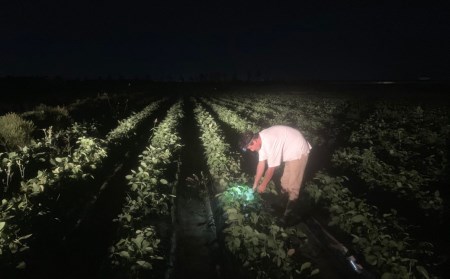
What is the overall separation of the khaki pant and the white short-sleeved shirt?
131mm

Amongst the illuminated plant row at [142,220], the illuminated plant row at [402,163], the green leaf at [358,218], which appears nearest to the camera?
the illuminated plant row at [142,220]

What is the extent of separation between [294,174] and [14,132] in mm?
8897

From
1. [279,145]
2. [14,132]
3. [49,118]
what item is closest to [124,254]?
[279,145]

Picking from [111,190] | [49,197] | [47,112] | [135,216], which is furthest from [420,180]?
[47,112]

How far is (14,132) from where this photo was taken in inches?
406

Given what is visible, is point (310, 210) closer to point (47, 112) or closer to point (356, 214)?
point (356, 214)

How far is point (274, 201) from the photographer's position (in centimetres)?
670

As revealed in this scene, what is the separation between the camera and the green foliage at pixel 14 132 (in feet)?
33.2

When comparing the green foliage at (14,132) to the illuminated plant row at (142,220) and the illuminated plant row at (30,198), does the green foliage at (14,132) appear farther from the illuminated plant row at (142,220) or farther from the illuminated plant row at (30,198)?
the illuminated plant row at (142,220)

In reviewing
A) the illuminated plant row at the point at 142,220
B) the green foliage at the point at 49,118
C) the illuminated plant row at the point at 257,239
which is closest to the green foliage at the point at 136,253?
the illuminated plant row at the point at 142,220

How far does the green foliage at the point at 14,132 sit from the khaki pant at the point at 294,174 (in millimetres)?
8284

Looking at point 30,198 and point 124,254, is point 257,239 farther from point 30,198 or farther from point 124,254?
point 30,198

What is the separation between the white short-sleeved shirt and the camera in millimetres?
5492

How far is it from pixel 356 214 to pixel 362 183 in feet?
9.12
